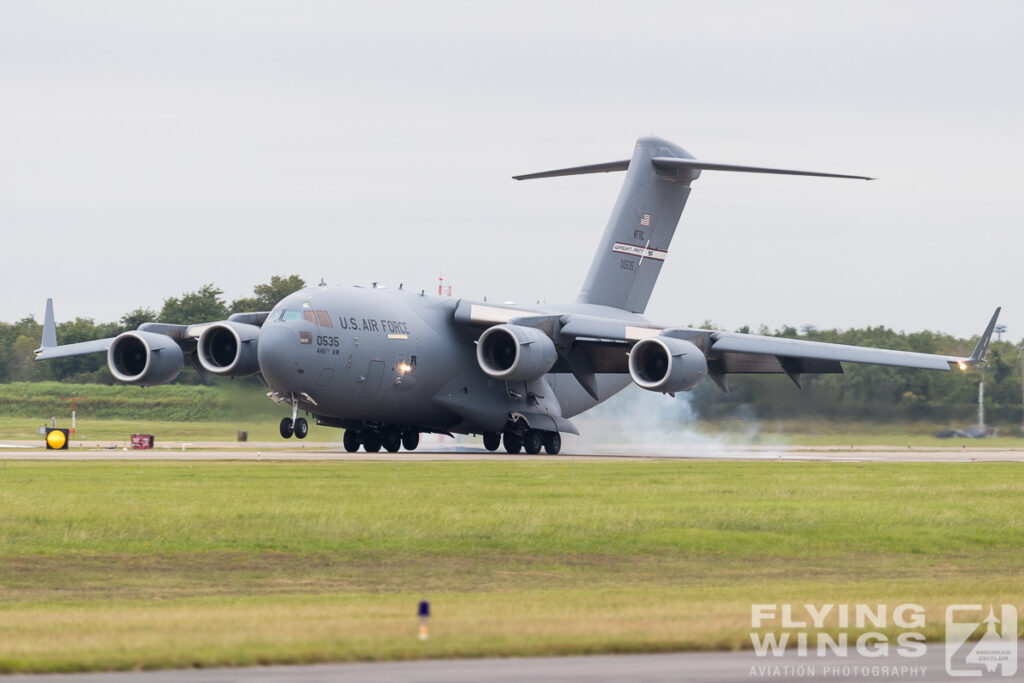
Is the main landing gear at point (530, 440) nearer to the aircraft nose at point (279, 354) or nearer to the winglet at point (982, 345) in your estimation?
the aircraft nose at point (279, 354)

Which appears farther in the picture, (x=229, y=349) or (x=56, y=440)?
(x=56, y=440)

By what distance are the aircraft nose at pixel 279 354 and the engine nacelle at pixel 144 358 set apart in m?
4.71

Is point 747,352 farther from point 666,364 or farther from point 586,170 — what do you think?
point 586,170

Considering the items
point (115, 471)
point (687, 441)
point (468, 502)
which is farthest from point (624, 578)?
point (687, 441)

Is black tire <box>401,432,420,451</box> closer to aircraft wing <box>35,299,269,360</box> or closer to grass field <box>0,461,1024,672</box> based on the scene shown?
aircraft wing <box>35,299,269,360</box>

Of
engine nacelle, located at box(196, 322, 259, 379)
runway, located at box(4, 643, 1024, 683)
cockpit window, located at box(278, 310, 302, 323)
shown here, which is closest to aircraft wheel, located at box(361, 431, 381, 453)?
engine nacelle, located at box(196, 322, 259, 379)

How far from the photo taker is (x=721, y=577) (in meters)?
18.3

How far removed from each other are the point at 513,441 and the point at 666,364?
204 inches

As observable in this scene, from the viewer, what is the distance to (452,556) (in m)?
19.7

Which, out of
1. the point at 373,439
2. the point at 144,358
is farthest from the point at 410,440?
the point at 144,358

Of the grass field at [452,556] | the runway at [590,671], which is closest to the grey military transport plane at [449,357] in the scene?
the grass field at [452,556]

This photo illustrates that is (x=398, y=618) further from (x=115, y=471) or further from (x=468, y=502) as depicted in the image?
(x=115, y=471)

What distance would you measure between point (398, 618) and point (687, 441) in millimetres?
33023

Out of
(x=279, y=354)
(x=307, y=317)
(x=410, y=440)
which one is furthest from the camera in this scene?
(x=410, y=440)
